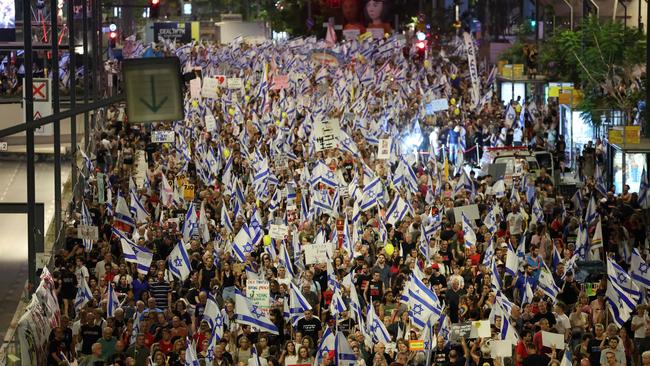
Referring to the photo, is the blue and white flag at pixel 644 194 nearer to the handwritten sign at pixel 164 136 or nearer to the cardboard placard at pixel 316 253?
the cardboard placard at pixel 316 253

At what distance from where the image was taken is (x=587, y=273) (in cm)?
2331

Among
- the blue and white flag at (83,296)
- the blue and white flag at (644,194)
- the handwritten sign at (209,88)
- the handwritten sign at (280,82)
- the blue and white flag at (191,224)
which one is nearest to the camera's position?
the blue and white flag at (83,296)

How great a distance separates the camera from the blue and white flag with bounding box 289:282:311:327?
68.2 ft

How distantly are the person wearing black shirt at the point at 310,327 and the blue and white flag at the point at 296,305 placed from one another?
0.91 feet

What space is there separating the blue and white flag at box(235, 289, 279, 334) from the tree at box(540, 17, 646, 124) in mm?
19131

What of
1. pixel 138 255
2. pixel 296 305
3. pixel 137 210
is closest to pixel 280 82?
pixel 137 210

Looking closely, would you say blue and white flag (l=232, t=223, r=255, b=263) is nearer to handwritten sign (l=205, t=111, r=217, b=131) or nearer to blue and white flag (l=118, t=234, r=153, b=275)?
blue and white flag (l=118, t=234, r=153, b=275)

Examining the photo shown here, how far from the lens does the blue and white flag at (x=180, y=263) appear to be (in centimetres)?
2345

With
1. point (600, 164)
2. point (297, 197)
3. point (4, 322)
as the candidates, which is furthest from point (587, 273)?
point (600, 164)

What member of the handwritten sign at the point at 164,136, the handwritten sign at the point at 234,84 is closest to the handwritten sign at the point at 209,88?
the handwritten sign at the point at 234,84

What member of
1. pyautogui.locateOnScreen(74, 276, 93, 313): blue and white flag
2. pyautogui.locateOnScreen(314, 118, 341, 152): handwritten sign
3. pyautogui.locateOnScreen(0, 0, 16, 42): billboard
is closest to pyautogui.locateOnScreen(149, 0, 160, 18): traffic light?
pyautogui.locateOnScreen(314, 118, 341, 152): handwritten sign

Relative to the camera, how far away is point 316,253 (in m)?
23.5

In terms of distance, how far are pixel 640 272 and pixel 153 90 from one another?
293 inches

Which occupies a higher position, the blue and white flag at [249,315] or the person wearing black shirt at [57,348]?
the blue and white flag at [249,315]
